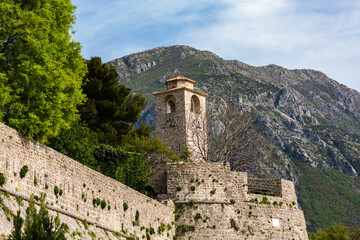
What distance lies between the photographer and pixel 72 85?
26.0 m

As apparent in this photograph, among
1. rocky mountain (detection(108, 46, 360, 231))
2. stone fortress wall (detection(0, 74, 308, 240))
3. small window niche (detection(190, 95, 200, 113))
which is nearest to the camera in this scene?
stone fortress wall (detection(0, 74, 308, 240))

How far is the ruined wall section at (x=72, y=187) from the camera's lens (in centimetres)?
2048

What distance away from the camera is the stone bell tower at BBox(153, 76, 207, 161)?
4734 cm

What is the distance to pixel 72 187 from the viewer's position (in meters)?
23.7

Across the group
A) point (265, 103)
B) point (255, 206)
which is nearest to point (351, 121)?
point (265, 103)

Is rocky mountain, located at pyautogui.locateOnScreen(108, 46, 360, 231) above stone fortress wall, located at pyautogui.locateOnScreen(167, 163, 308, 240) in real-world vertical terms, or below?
above

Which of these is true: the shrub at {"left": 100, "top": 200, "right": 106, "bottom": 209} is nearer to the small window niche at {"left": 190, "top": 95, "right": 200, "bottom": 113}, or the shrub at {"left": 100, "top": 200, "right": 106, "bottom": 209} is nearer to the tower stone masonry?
the tower stone masonry

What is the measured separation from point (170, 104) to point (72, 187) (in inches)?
1090

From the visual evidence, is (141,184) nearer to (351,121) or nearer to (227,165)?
(227,165)

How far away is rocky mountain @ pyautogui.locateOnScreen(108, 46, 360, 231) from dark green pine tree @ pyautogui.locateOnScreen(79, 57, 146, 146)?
127 ft

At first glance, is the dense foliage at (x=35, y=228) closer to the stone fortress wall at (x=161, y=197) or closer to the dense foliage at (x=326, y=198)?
the stone fortress wall at (x=161, y=197)

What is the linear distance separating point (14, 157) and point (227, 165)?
640 inches

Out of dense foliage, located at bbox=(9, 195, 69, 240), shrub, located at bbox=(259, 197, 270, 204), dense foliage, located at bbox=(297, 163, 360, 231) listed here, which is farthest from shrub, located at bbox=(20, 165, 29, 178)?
dense foliage, located at bbox=(297, 163, 360, 231)

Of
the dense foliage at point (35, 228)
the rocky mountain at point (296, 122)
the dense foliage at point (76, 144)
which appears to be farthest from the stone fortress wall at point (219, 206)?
the rocky mountain at point (296, 122)
